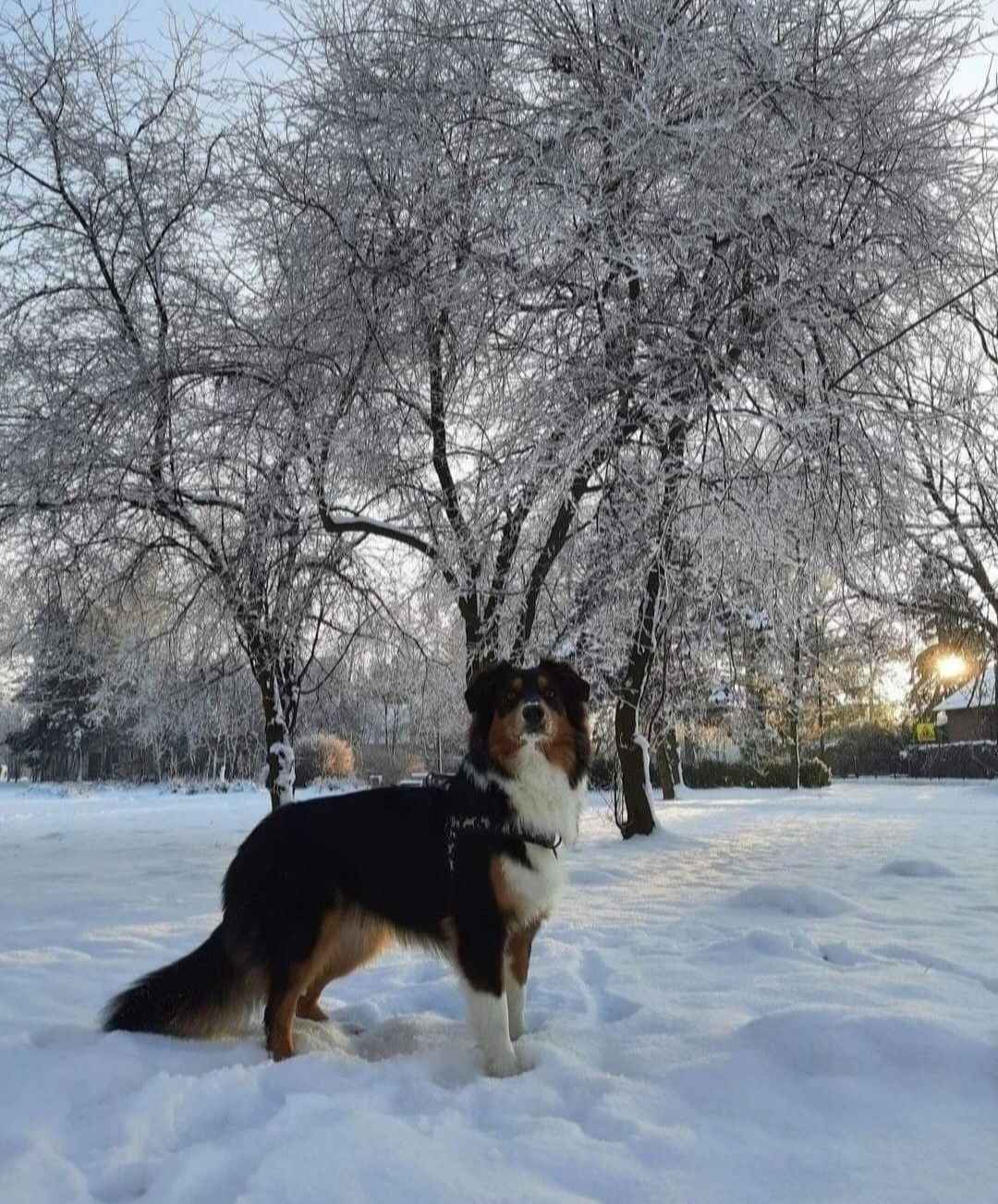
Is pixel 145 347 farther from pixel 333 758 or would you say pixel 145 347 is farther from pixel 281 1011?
pixel 333 758

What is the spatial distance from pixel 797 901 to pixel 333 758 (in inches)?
1032

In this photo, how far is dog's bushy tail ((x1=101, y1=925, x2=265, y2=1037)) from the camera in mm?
3311

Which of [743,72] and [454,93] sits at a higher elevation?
[454,93]

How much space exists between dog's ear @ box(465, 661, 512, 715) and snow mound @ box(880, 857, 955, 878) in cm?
567

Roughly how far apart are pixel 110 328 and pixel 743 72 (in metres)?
6.33

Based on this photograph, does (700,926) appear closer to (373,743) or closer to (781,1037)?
(781,1037)

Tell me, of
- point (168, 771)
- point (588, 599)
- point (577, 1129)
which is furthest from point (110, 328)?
point (168, 771)

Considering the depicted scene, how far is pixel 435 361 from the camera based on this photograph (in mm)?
7641

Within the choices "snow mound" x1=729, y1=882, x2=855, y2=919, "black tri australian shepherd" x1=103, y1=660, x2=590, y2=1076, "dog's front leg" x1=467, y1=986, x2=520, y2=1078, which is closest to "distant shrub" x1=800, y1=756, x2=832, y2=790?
"snow mound" x1=729, y1=882, x2=855, y2=919

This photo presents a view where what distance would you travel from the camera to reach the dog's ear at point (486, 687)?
11.8 feet

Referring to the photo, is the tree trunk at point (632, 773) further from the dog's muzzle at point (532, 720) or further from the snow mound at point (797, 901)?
the dog's muzzle at point (532, 720)

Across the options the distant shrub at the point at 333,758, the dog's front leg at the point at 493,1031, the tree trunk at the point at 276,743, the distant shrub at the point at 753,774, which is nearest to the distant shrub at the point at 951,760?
the distant shrub at the point at 753,774

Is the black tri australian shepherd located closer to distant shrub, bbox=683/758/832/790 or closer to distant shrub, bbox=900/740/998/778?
distant shrub, bbox=683/758/832/790

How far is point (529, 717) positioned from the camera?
11.3 ft
